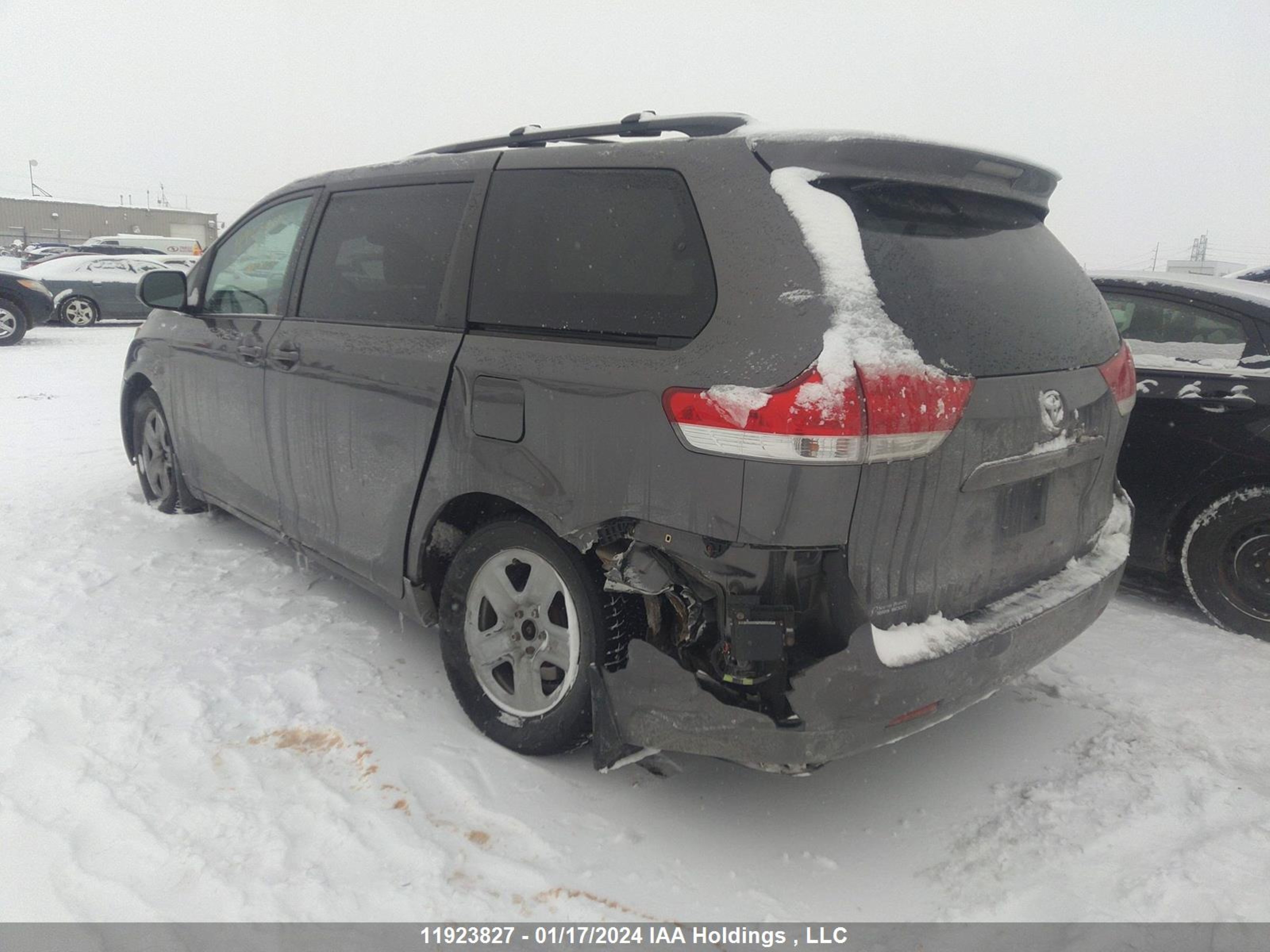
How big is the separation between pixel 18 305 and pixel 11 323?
0.31 m

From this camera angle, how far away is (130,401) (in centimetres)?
520

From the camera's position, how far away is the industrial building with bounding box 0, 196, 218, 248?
202ft

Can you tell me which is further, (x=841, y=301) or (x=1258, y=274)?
(x=1258, y=274)

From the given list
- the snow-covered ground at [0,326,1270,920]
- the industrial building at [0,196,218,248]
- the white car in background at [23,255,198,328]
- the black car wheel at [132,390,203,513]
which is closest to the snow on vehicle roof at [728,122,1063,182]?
the snow-covered ground at [0,326,1270,920]

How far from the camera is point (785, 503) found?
200cm

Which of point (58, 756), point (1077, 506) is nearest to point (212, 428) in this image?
point (58, 756)

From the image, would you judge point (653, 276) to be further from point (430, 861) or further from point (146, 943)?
point (146, 943)

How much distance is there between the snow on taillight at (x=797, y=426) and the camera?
1.96 meters

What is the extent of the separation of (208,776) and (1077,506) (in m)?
2.82

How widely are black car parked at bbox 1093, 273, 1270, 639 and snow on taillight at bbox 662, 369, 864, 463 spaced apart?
9.29 feet

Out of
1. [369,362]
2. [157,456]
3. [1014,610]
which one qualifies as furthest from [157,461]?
[1014,610]

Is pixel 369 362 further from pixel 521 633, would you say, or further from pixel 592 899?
pixel 592 899

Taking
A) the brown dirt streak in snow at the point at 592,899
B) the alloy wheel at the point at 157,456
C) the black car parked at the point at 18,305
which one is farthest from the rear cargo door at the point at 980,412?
the black car parked at the point at 18,305

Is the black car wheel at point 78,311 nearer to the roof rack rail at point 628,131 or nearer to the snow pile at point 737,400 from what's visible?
the roof rack rail at point 628,131
